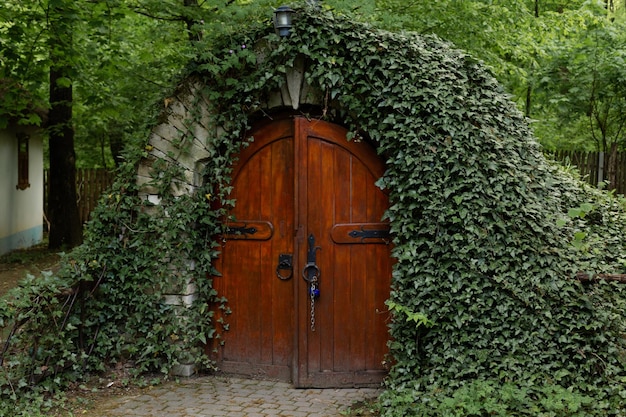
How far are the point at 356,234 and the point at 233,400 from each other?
1911 millimetres

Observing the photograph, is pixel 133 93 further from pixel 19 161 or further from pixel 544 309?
pixel 544 309

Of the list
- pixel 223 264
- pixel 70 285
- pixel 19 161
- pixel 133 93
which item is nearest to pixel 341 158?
pixel 223 264

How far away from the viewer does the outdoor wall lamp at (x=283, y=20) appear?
5891 millimetres

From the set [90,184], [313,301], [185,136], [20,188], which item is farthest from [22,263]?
[313,301]

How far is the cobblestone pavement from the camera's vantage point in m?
5.40

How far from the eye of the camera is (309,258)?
612 centimetres

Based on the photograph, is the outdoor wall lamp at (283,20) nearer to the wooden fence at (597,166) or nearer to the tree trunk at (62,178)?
the wooden fence at (597,166)

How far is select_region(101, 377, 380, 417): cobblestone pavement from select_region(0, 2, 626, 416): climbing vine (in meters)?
0.37

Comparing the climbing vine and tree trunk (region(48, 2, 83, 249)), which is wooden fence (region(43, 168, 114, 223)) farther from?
the climbing vine

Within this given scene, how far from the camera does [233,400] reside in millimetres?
5707

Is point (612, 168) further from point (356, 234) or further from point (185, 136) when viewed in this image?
point (185, 136)

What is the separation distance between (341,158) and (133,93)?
22.5 feet

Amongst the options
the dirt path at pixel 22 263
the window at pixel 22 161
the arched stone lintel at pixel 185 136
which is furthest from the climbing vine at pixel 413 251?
the window at pixel 22 161

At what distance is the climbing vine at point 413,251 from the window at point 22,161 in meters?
10.4
